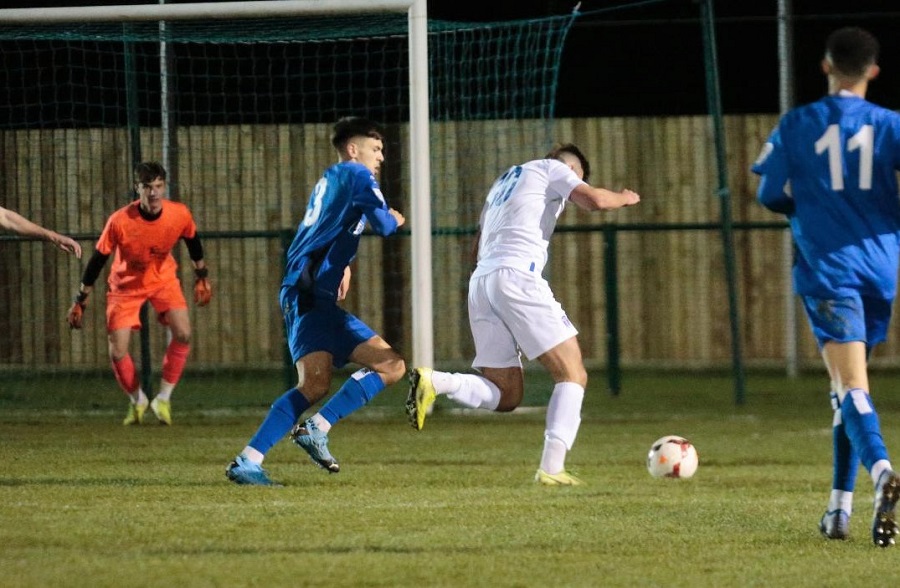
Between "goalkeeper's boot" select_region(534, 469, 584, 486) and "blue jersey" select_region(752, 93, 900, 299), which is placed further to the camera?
"goalkeeper's boot" select_region(534, 469, 584, 486)

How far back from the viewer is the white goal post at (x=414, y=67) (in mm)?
11461

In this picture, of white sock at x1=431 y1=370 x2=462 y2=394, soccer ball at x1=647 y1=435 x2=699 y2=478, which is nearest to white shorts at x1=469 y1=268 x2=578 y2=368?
white sock at x1=431 y1=370 x2=462 y2=394

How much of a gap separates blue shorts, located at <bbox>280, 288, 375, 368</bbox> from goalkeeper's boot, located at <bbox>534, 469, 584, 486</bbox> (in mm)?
1103

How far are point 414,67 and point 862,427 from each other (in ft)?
20.2

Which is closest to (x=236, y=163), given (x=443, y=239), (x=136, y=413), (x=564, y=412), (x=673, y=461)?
(x=443, y=239)

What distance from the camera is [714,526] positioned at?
6.60m

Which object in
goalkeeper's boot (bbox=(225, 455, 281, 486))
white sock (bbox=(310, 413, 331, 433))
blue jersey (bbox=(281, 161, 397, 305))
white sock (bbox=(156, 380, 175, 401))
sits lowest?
goalkeeper's boot (bbox=(225, 455, 281, 486))

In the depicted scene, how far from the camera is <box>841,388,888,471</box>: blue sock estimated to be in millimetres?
5906

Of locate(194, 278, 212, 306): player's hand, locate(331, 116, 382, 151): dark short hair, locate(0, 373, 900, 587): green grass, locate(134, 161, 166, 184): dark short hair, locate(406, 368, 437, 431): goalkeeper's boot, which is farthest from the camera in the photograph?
locate(194, 278, 212, 306): player's hand

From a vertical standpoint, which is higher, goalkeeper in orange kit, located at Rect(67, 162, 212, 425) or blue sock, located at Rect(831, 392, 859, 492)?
goalkeeper in orange kit, located at Rect(67, 162, 212, 425)

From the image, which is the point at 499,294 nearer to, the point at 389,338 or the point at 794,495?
the point at 794,495

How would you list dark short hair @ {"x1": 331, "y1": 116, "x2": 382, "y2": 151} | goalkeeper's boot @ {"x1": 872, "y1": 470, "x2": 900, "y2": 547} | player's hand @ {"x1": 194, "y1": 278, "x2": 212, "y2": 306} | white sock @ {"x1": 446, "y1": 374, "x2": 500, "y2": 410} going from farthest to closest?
player's hand @ {"x1": 194, "y1": 278, "x2": 212, "y2": 306} → dark short hair @ {"x1": 331, "y1": 116, "x2": 382, "y2": 151} → white sock @ {"x1": 446, "y1": 374, "x2": 500, "y2": 410} → goalkeeper's boot @ {"x1": 872, "y1": 470, "x2": 900, "y2": 547}

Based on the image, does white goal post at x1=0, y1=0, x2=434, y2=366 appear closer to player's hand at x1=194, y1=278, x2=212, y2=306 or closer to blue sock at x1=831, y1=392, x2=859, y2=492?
player's hand at x1=194, y1=278, x2=212, y2=306

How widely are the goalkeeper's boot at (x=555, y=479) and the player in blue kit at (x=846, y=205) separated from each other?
221cm
